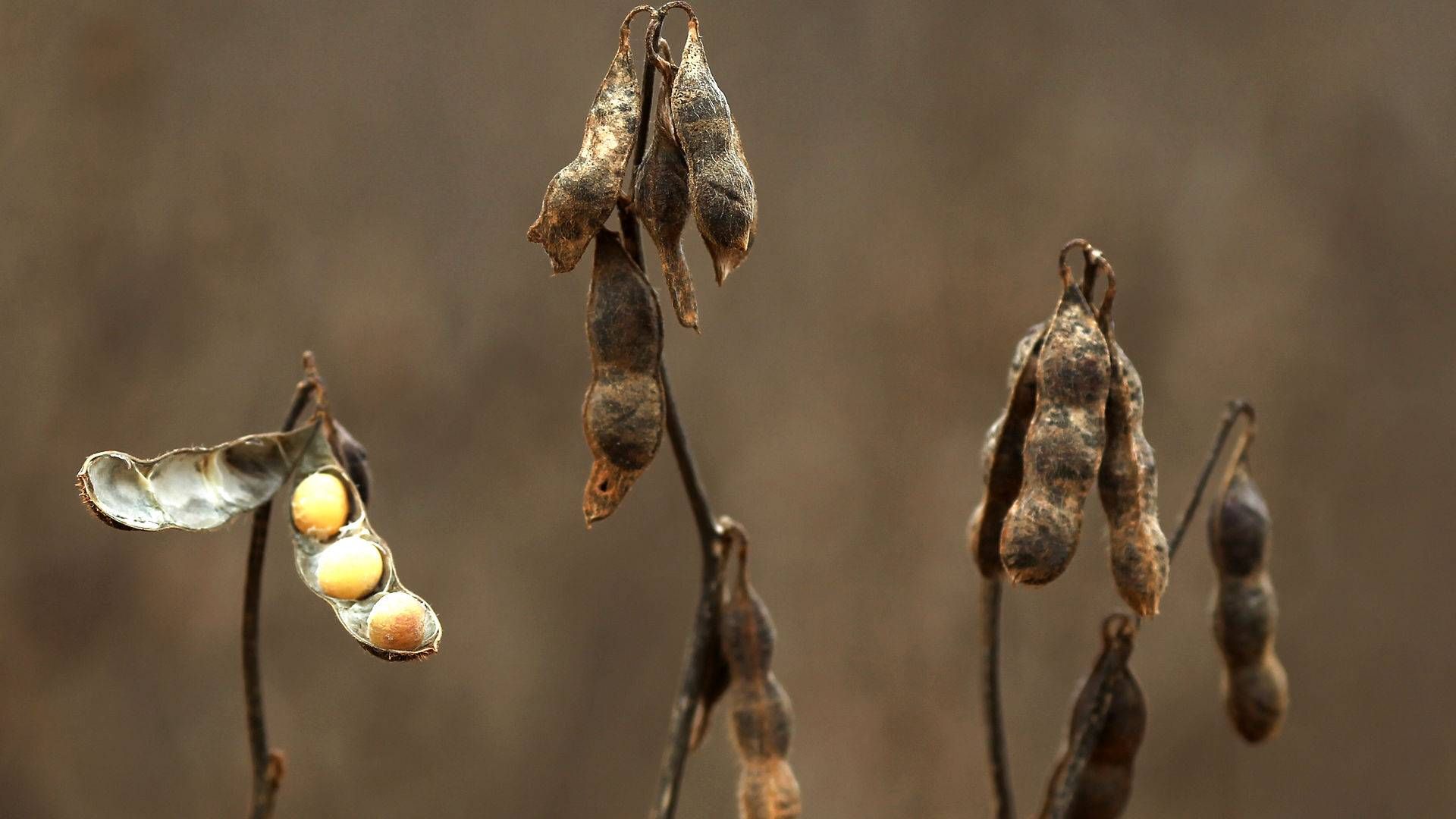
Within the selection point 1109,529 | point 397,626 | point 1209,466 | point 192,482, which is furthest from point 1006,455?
point 192,482

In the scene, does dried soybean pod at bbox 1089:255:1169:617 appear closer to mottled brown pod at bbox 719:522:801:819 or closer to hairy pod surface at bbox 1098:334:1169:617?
A: hairy pod surface at bbox 1098:334:1169:617

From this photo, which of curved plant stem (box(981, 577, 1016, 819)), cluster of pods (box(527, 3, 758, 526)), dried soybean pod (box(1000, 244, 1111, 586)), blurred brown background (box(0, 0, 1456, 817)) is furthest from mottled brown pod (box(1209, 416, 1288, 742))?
blurred brown background (box(0, 0, 1456, 817))

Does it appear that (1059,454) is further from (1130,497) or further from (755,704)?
(755,704)

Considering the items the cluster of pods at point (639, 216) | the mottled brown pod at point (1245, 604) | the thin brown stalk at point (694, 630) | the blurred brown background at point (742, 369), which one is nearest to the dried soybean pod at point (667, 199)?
the cluster of pods at point (639, 216)

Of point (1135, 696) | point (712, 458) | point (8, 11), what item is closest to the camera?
point (1135, 696)

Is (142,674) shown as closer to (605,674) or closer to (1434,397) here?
(605,674)

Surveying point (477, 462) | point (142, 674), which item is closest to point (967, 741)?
point (477, 462)
